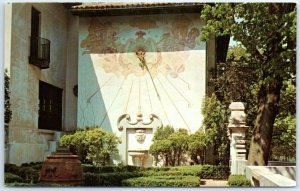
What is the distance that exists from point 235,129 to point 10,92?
10.5ft

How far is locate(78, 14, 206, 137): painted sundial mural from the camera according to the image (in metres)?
7.95

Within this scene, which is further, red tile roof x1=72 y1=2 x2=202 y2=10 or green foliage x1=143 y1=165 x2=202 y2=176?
red tile roof x1=72 y1=2 x2=202 y2=10

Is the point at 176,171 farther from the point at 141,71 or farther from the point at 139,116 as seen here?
the point at 141,71

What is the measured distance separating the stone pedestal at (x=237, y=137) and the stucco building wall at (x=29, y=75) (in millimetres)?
2341

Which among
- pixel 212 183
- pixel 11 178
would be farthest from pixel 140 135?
pixel 11 178

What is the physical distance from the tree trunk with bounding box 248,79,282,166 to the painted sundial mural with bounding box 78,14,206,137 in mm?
845

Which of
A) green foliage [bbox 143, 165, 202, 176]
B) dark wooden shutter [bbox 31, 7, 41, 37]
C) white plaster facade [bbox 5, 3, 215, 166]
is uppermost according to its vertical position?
dark wooden shutter [bbox 31, 7, 41, 37]

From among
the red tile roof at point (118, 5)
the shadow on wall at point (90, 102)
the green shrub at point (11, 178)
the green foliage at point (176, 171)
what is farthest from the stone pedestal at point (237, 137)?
the green shrub at point (11, 178)

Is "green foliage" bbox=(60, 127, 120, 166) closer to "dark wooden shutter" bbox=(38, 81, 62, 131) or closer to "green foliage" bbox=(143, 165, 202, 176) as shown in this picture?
"dark wooden shutter" bbox=(38, 81, 62, 131)

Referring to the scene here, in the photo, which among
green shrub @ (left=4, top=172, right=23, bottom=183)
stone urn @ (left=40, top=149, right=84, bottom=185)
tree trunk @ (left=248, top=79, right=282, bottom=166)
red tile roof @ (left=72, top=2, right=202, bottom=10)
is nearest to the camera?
green shrub @ (left=4, top=172, right=23, bottom=183)

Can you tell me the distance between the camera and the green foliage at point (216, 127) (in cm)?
798

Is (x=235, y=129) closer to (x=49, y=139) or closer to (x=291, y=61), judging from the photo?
(x=291, y=61)

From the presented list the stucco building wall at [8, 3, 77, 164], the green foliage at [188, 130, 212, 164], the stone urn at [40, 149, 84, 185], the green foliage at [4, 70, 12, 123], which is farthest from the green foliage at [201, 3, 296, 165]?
the green foliage at [4, 70, 12, 123]

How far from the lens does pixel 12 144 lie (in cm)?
737
